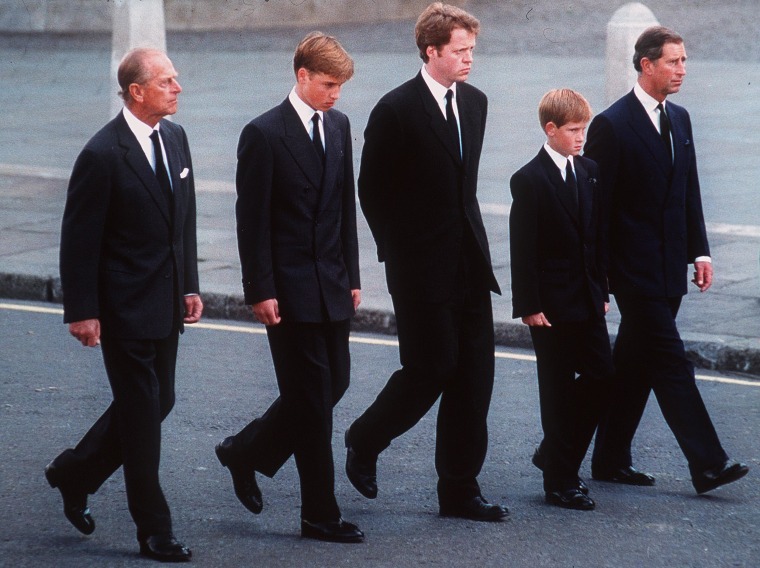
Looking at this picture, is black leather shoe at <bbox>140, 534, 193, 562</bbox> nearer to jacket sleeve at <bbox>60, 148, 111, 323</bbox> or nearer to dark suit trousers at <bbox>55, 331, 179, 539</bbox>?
dark suit trousers at <bbox>55, 331, 179, 539</bbox>

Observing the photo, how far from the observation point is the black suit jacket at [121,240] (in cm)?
482

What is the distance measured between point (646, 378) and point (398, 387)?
3.39 ft

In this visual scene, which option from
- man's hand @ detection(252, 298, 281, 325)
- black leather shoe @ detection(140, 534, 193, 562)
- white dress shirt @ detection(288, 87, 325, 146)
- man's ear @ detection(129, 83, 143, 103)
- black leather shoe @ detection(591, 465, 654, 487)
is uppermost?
man's ear @ detection(129, 83, 143, 103)

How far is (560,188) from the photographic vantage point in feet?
17.9

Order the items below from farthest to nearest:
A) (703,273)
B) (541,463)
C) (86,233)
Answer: (703,273) < (541,463) < (86,233)

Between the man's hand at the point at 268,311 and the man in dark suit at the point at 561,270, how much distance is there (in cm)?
87

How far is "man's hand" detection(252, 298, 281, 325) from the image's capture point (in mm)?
5016

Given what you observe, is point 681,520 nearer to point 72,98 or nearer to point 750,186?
point 750,186

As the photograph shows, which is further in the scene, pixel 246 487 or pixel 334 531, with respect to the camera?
pixel 246 487

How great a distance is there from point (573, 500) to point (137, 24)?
323 inches

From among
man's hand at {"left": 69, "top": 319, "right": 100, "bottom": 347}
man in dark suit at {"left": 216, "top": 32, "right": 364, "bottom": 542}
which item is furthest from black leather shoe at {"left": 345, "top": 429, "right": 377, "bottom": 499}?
man's hand at {"left": 69, "top": 319, "right": 100, "bottom": 347}

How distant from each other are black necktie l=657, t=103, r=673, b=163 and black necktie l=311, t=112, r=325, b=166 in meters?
1.33

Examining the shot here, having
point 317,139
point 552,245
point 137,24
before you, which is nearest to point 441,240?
point 552,245

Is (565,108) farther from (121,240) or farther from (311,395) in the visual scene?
(121,240)
